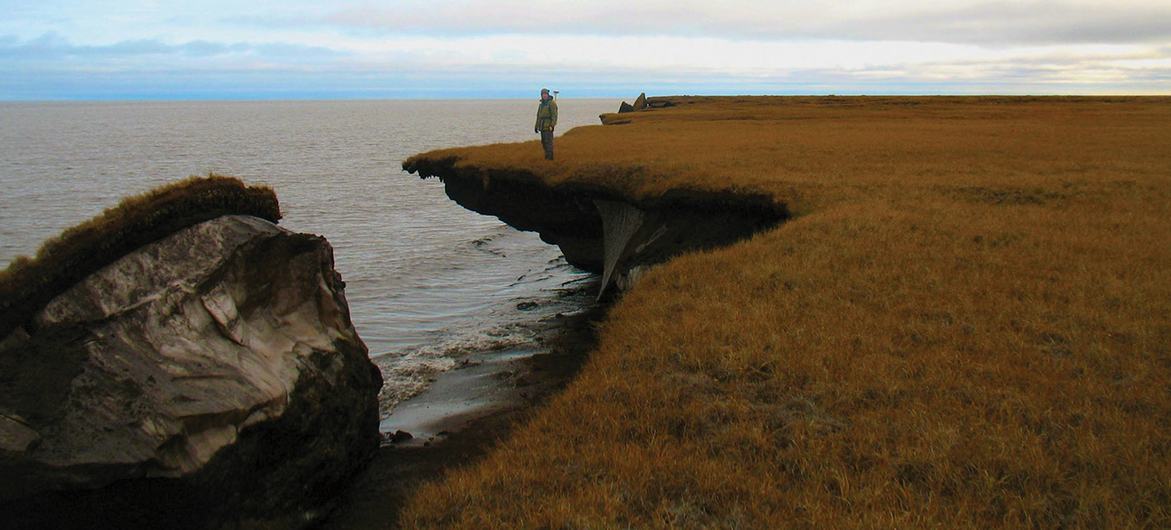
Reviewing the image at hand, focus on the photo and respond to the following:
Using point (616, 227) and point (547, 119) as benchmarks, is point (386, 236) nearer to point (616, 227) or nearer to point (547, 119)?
point (547, 119)

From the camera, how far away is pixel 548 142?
79.7 ft

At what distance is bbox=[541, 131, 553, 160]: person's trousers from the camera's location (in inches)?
945

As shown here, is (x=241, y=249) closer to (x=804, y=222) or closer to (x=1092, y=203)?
(x=804, y=222)

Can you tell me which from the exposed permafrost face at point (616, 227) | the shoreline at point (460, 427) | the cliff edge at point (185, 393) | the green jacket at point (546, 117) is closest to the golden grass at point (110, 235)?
the cliff edge at point (185, 393)

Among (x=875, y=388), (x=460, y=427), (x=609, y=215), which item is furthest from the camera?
(x=609, y=215)

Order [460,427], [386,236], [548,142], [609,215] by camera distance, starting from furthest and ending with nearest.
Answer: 1. [386,236]
2. [548,142]
3. [609,215]
4. [460,427]

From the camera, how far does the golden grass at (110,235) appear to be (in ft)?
26.8

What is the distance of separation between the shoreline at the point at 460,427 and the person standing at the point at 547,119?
22.2ft

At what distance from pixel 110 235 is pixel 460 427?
18.6 feet

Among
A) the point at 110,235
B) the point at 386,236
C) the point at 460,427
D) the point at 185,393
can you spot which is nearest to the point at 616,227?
the point at 460,427

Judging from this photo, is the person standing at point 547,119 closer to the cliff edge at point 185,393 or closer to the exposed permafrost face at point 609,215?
the exposed permafrost face at point 609,215

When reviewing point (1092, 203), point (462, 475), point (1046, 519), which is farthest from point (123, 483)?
point (1092, 203)

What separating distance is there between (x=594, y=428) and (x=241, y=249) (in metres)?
4.64

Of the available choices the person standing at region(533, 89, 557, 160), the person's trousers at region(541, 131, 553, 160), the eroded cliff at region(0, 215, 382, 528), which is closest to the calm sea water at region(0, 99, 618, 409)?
the person's trousers at region(541, 131, 553, 160)
